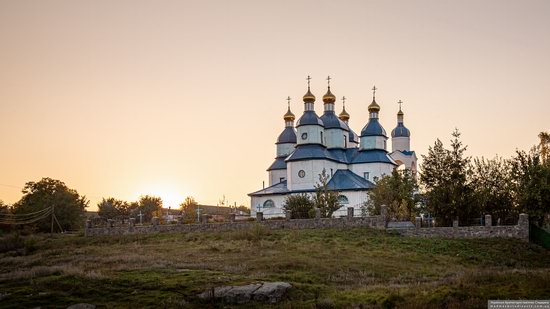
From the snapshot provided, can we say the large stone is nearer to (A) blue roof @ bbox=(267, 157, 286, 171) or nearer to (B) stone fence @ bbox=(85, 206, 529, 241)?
(B) stone fence @ bbox=(85, 206, 529, 241)

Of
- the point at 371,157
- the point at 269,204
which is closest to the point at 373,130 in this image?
Result: the point at 371,157

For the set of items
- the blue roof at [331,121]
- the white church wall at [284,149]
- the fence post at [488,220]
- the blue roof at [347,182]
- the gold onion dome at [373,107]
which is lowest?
the fence post at [488,220]

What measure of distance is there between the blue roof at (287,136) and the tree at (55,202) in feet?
77.5

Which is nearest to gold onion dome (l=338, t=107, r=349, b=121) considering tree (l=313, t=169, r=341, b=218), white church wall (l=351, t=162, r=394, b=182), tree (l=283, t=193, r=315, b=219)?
white church wall (l=351, t=162, r=394, b=182)

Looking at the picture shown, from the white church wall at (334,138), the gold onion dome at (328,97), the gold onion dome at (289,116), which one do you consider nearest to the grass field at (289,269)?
the white church wall at (334,138)

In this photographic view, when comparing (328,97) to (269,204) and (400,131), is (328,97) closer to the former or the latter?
(269,204)

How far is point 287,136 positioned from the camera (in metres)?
64.0

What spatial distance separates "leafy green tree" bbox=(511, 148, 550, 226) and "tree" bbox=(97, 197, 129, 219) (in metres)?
50.1

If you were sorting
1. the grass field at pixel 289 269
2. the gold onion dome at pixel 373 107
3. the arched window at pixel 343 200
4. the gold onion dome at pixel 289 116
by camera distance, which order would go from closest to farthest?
the grass field at pixel 289 269 < the arched window at pixel 343 200 < the gold onion dome at pixel 373 107 < the gold onion dome at pixel 289 116

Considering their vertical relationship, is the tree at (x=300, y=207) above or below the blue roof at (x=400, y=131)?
below

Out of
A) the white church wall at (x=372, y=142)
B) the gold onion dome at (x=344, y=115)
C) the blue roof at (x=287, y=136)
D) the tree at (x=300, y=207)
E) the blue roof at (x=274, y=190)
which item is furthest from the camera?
the gold onion dome at (x=344, y=115)

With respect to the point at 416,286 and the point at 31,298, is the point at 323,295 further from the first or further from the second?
the point at 31,298

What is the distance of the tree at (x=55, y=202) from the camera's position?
58812 millimetres

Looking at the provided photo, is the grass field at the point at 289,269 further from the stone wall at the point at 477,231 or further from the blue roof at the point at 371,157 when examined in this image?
the blue roof at the point at 371,157
